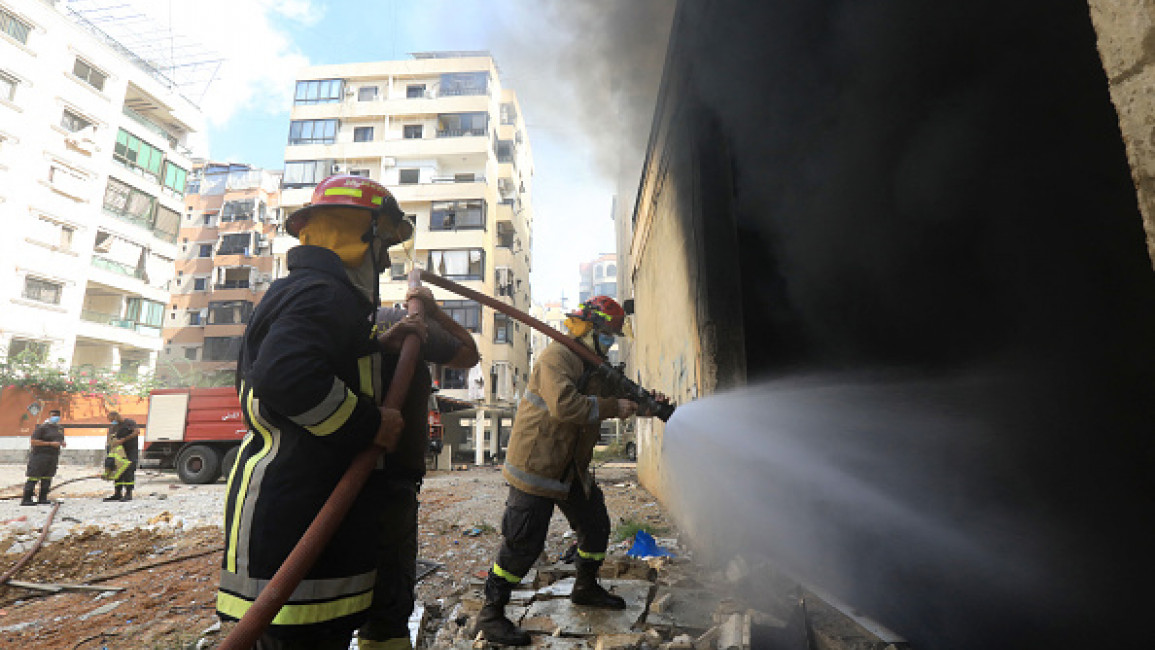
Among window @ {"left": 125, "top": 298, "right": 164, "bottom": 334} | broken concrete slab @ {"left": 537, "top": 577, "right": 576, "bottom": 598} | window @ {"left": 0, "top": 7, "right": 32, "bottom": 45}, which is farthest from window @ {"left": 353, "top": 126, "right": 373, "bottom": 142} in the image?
broken concrete slab @ {"left": 537, "top": 577, "right": 576, "bottom": 598}

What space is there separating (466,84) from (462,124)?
2.43 m

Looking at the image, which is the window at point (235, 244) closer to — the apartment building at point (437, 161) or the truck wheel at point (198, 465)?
the apartment building at point (437, 161)

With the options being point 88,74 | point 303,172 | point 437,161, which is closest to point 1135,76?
point 437,161

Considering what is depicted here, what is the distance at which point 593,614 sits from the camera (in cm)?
306

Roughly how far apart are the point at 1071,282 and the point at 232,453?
47.9 feet

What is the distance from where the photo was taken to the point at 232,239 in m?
35.5

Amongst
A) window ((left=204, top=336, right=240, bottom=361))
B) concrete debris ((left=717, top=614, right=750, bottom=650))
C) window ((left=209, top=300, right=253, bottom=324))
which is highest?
window ((left=209, top=300, right=253, bottom=324))

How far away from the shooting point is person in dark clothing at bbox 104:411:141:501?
9555 millimetres

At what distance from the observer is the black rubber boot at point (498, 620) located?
2.71 meters

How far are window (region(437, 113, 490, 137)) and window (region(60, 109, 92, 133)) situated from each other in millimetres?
15015

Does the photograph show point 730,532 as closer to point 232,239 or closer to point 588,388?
point 588,388

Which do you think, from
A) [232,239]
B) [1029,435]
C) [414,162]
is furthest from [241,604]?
[232,239]

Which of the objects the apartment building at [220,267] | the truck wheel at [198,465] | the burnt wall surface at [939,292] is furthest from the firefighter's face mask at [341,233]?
the apartment building at [220,267]

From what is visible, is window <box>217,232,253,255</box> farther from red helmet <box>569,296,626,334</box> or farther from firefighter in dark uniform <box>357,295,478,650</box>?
firefighter in dark uniform <box>357,295,478,650</box>
